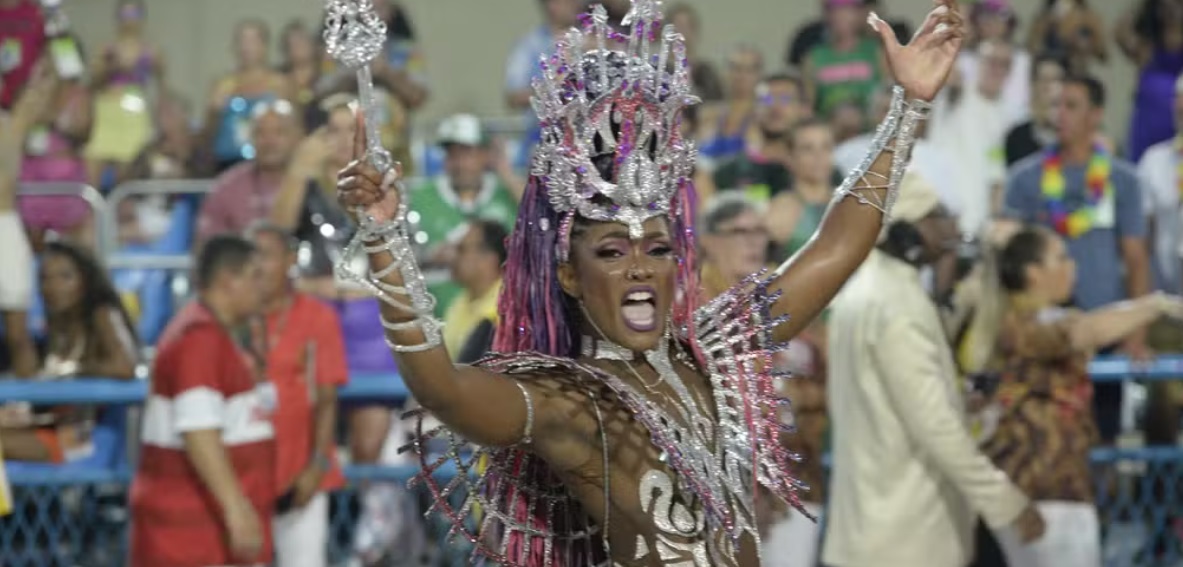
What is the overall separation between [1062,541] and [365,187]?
12.2ft

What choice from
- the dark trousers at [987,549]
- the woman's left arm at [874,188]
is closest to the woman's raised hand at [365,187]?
the woman's left arm at [874,188]

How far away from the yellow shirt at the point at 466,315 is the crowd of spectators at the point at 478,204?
13mm

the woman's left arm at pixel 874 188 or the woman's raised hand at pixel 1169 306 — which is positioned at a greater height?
the woman's left arm at pixel 874 188

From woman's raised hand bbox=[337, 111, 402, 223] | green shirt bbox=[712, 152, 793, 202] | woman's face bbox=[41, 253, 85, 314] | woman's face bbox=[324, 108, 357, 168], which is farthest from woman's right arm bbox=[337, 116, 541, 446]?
green shirt bbox=[712, 152, 793, 202]

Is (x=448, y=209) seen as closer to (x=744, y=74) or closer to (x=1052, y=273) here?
(x=744, y=74)

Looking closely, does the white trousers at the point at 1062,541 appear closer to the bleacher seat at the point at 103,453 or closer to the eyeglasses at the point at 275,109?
the bleacher seat at the point at 103,453

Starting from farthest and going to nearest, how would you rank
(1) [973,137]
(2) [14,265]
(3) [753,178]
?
1. (1) [973,137]
2. (3) [753,178]
3. (2) [14,265]

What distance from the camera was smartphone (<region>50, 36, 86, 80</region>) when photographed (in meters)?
9.45

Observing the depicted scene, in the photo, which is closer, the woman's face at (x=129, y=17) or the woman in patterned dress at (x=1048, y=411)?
the woman in patterned dress at (x=1048, y=411)

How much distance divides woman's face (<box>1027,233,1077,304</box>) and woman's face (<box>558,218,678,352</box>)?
3016 mm

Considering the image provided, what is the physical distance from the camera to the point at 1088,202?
8445 mm

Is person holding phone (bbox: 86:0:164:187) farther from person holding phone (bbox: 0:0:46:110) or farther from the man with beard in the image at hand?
the man with beard

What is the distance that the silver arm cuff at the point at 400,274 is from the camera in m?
3.42

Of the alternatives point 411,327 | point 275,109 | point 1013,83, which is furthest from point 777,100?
point 411,327
